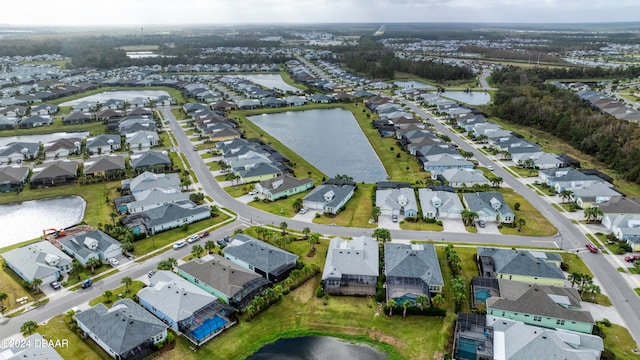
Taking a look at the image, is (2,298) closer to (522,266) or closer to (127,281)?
(127,281)

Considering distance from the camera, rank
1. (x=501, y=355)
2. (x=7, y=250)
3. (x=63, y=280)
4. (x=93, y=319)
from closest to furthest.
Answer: (x=501, y=355)
(x=93, y=319)
(x=63, y=280)
(x=7, y=250)

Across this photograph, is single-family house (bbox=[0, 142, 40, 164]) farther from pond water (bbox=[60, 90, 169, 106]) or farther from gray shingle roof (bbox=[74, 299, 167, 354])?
gray shingle roof (bbox=[74, 299, 167, 354])

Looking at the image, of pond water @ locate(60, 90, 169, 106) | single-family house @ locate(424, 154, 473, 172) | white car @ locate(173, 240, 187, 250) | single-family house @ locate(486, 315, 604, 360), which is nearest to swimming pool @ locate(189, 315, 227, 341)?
white car @ locate(173, 240, 187, 250)

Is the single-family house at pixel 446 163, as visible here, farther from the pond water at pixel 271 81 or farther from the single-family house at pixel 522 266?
the pond water at pixel 271 81

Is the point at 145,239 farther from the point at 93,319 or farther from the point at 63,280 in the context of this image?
the point at 93,319

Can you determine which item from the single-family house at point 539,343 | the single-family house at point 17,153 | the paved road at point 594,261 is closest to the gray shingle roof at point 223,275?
the single-family house at point 539,343

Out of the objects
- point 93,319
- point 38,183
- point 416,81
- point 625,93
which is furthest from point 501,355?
point 416,81
